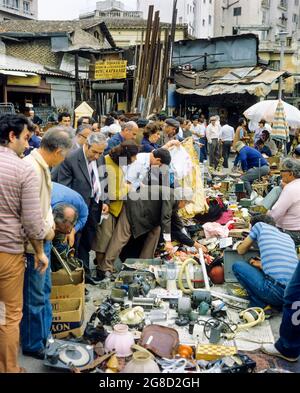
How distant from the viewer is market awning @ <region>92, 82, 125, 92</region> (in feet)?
64.3

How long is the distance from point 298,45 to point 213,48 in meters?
21.9

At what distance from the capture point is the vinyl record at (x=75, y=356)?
11.0 ft

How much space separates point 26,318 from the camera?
3455 millimetres

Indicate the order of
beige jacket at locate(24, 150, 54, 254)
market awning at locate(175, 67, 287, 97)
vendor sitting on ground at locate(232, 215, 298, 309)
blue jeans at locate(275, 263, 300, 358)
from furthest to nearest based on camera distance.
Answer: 1. market awning at locate(175, 67, 287, 97)
2. vendor sitting on ground at locate(232, 215, 298, 309)
3. blue jeans at locate(275, 263, 300, 358)
4. beige jacket at locate(24, 150, 54, 254)

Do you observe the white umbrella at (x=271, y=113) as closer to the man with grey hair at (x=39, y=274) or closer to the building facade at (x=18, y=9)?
the man with grey hair at (x=39, y=274)

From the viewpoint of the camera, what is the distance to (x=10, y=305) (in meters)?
3.03

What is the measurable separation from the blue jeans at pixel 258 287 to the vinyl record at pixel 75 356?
192 centimetres

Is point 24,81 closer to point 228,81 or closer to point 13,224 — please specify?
point 228,81

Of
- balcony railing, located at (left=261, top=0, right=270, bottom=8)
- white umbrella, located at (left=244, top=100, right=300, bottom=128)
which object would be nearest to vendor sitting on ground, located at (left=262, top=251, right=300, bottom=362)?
white umbrella, located at (left=244, top=100, right=300, bottom=128)

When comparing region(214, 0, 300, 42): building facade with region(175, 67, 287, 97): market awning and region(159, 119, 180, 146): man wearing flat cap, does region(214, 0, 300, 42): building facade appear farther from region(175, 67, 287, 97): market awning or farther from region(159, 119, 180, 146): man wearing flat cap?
region(159, 119, 180, 146): man wearing flat cap

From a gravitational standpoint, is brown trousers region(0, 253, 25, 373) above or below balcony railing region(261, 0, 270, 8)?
below

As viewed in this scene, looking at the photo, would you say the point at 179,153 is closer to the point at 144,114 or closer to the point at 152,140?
the point at 152,140

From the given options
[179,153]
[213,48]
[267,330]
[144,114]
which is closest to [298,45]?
[213,48]

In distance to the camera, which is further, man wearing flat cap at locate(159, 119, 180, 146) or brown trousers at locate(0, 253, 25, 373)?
man wearing flat cap at locate(159, 119, 180, 146)
